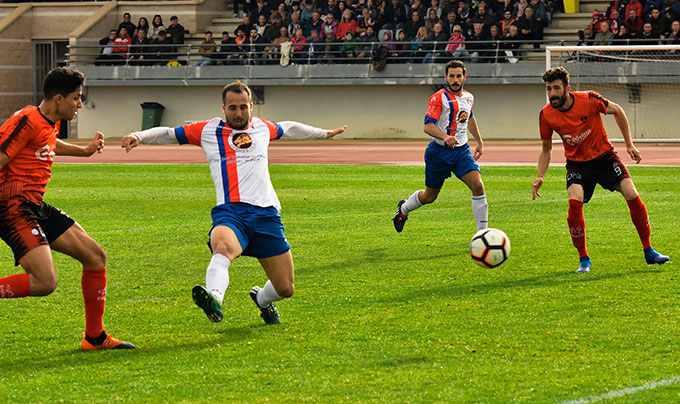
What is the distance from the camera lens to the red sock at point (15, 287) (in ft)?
19.0

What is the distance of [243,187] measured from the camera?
6500mm

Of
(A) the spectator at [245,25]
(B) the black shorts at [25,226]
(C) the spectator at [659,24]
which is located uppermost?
(A) the spectator at [245,25]

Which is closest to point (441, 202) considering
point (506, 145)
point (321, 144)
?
point (506, 145)

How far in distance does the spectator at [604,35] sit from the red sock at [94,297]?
26220 mm

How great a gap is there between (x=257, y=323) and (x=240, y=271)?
7.89 ft

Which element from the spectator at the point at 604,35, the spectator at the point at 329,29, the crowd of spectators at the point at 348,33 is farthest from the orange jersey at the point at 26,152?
the spectator at the point at 329,29

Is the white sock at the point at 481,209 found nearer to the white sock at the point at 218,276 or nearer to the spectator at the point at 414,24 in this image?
the white sock at the point at 218,276

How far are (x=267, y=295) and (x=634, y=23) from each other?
25635 millimetres

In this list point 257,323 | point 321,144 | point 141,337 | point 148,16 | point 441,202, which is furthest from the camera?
point 148,16

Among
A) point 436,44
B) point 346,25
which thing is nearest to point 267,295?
point 436,44

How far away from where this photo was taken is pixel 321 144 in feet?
111

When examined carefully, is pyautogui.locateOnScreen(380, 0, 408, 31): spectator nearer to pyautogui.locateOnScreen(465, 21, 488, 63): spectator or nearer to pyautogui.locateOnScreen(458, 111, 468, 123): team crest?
pyautogui.locateOnScreen(465, 21, 488, 63): spectator

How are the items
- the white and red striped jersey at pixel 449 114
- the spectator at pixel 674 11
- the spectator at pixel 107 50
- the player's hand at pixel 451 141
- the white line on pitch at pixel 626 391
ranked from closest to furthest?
the white line on pitch at pixel 626 391 < the player's hand at pixel 451 141 < the white and red striped jersey at pixel 449 114 < the spectator at pixel 674 11 < the spectator at pixel 107 50

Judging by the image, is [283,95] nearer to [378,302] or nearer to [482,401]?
[378,302]
